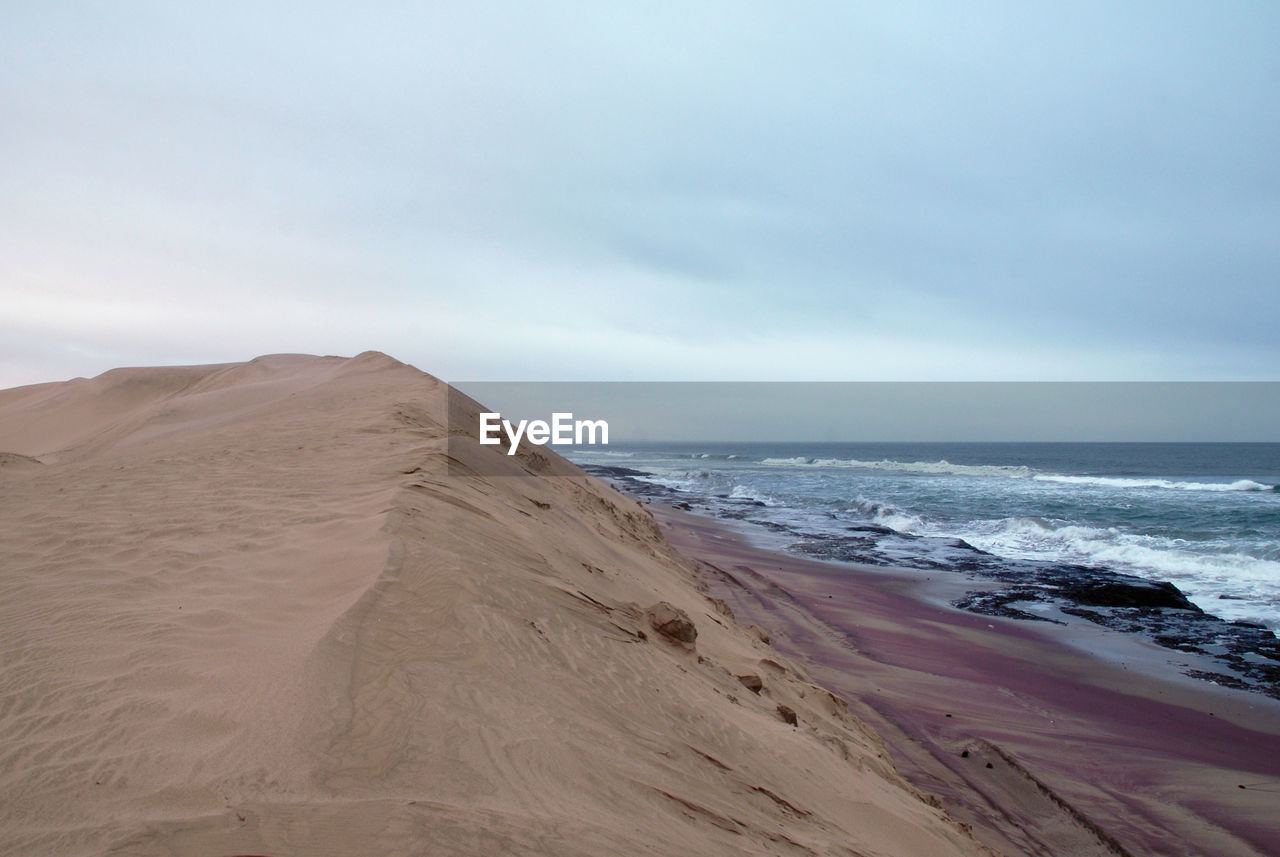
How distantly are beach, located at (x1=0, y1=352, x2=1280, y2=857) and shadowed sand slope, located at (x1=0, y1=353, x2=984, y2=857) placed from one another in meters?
0.02

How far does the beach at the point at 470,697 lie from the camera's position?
8.38ft

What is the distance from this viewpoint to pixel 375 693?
3197 mm

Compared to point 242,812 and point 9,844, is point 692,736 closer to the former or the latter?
point 242,812

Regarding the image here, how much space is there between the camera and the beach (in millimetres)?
2553

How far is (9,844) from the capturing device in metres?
2.10

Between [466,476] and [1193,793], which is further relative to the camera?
[466,476]

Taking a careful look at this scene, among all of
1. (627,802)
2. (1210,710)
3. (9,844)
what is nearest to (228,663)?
(9,844)

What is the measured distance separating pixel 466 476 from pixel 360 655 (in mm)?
4551

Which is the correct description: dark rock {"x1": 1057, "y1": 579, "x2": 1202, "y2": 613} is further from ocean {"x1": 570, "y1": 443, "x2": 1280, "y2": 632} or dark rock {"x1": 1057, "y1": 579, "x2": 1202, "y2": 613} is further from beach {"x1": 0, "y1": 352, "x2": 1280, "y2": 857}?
beach {"x1": 0, "y1": 352, "x2": 1280, "y2": 857}

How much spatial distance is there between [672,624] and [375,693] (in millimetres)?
2960

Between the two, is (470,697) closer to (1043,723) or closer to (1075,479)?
(1043,723)

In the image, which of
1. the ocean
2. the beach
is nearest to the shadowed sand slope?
the beach

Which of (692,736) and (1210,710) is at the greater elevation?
(692,736)

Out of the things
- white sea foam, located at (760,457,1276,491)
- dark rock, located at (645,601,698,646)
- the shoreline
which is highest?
dark rock, located at (645,601,698,646)
